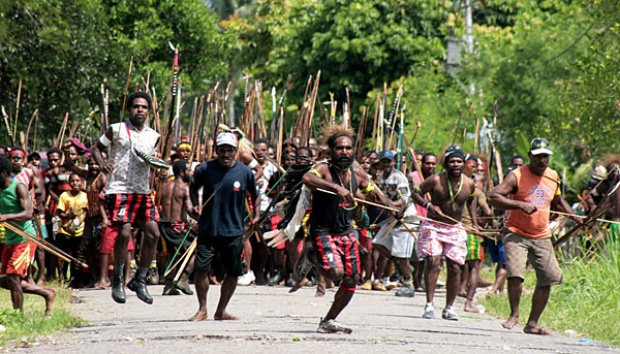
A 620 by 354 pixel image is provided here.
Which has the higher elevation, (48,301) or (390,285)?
(390,285)

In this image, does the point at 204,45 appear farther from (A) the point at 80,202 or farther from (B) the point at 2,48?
(A) the point at 80,202

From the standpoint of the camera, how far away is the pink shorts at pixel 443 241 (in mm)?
13297

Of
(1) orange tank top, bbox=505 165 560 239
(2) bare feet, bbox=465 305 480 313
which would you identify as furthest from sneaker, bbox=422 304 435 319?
(1) orange tank top, bbox=505 165 560 239

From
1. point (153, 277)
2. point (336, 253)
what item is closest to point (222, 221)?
point (336, 253)

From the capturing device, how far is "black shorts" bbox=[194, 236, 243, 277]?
11.7 m

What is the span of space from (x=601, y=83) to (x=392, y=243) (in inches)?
223

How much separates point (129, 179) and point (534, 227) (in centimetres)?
376

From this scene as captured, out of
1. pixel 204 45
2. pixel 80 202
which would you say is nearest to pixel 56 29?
pixel 80 202

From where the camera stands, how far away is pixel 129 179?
12062 millimetres

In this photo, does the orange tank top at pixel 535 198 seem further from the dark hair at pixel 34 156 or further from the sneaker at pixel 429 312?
the dark hair at pixel 34 156

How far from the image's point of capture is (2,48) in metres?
20.6

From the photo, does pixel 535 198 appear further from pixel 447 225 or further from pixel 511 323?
pixel 447 225

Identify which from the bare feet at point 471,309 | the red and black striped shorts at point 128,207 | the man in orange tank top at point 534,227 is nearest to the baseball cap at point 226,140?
the red and black striped shorts at point 128,207

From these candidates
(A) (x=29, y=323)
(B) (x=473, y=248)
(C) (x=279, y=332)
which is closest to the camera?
(C) (x=279, y=332)
